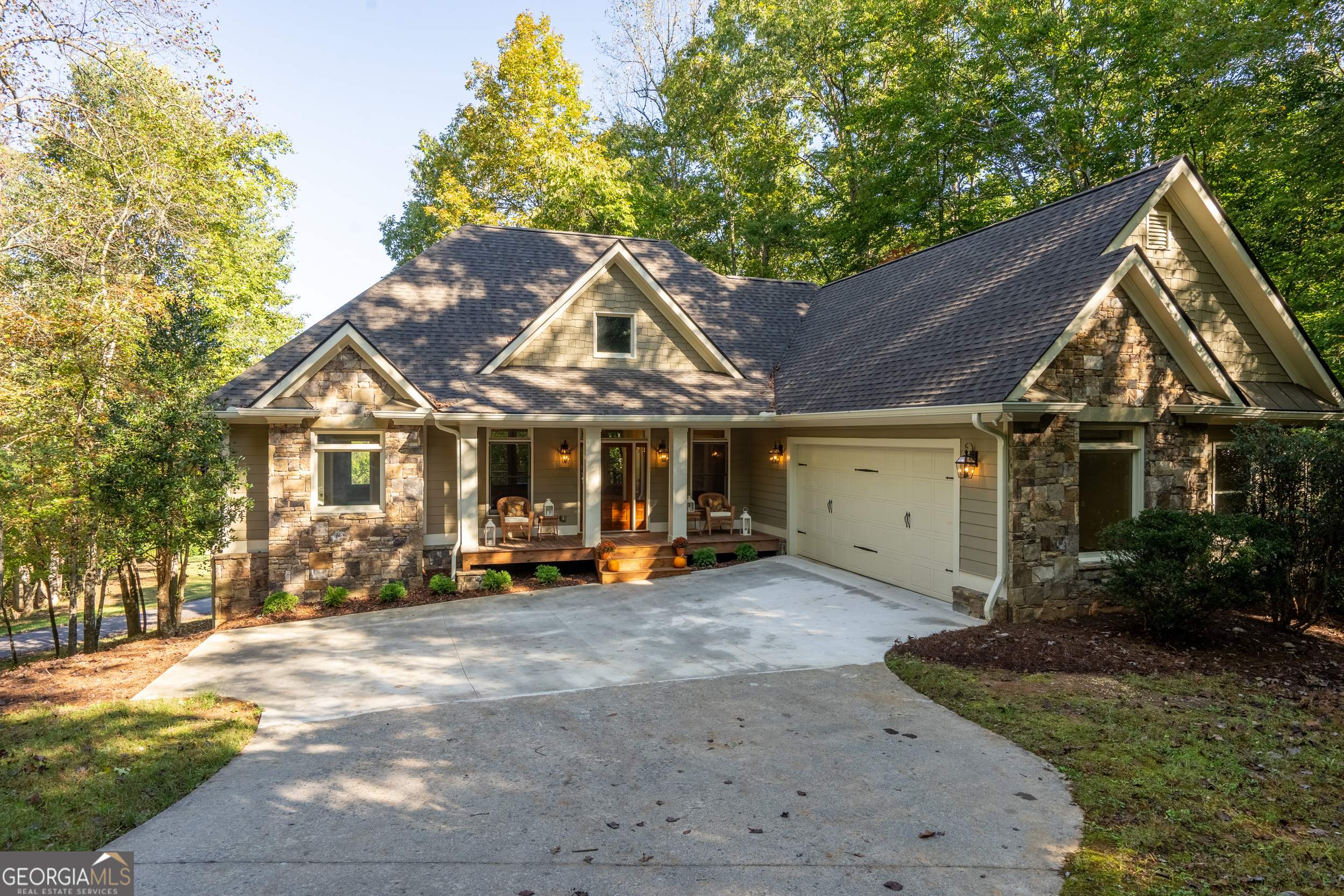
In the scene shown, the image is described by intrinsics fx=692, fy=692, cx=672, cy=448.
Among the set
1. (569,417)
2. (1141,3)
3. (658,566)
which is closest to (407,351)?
(569,417)

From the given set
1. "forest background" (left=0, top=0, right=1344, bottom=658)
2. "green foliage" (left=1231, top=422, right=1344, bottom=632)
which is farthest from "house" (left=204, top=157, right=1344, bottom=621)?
"forest background" (left=0, top=0, right=1344, bottom=658)

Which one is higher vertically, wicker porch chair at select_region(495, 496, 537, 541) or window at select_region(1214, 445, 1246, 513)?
window at select_region(1214, 445, 1246, 513)

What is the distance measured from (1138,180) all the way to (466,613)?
1182 centimetres

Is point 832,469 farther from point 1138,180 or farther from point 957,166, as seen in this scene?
point 957,166

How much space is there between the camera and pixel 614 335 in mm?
13836

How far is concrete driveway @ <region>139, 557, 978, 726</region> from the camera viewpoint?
6926mm

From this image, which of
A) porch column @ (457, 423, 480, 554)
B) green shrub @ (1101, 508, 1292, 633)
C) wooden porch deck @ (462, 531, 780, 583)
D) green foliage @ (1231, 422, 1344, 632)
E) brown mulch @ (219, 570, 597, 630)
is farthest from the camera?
wooden porch deck @ (462, 531, 780, 583)

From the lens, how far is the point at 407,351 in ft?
41.1

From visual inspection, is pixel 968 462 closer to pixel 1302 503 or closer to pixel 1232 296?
pixel 1302 503

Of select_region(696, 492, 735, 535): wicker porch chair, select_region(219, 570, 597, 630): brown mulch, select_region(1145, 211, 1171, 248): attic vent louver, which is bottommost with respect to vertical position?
select_region(219, 570, 597, 630): brown mulch

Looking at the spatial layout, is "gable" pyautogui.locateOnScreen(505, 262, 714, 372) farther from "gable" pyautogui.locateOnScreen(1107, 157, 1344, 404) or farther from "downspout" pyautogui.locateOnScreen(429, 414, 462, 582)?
"gable" pyautogui.locateOnScreen(1107, 157, 1344, 404)

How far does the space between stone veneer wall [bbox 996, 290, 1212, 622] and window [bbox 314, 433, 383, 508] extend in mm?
9255

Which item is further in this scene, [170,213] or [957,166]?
[957,166]

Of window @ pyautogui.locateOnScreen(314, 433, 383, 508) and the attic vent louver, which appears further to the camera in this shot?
window @ pyautogui.locateOnScreen(314, 433, 383, 508)
